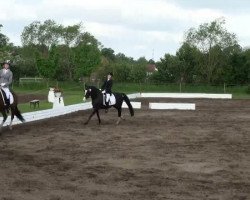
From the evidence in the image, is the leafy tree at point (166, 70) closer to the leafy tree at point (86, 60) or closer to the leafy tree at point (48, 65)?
the leafy tree at point (86, 60)

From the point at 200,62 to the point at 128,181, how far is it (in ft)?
153

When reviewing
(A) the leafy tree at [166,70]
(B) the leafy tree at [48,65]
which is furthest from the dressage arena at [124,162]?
(A) the leafy tree at [166,70]

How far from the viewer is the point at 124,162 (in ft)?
29.4

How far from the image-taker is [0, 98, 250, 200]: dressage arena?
6.66 m

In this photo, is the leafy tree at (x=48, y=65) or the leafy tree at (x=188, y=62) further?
the leafy tree at (x=188, y=62)

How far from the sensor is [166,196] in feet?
21.0

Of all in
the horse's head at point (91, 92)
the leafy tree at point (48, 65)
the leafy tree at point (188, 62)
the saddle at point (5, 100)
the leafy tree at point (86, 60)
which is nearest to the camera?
the saddle at point (5, 100)

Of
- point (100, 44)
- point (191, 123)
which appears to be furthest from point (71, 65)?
point (191, 123)

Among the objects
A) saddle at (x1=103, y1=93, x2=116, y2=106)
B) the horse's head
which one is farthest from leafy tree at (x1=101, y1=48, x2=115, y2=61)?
the horse's head

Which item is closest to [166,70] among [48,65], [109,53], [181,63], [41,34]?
[181,63]

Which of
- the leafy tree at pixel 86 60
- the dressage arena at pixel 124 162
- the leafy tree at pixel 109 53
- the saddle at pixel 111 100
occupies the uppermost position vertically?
the leafy tree at pixel 109 53

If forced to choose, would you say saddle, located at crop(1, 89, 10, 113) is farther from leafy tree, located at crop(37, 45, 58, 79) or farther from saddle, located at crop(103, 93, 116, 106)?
leafy tree, located at crop(37, 45, 58, 79)

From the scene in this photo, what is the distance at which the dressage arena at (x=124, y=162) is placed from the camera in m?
6.66

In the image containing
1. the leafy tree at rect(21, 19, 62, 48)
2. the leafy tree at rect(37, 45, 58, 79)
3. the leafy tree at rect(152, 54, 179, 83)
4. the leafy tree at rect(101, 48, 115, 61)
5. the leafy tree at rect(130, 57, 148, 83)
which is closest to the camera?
the leafy tree at rect(37, 45, 58, 79)
